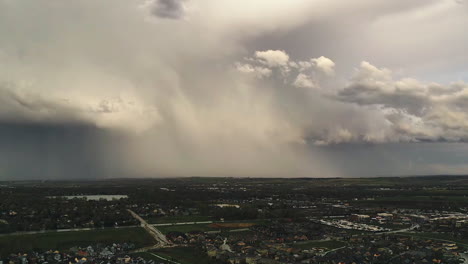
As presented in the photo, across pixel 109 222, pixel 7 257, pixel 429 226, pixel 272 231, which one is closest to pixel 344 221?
pixel 429 226

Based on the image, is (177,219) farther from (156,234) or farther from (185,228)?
(156,234)

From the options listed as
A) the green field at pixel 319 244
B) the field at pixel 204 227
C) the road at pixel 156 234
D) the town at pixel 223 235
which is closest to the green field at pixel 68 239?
the town at pixel 223 235

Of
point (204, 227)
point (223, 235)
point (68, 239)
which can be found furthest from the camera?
point (204, 227)

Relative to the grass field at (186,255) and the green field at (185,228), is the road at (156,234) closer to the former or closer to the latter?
the green field at (185,228)

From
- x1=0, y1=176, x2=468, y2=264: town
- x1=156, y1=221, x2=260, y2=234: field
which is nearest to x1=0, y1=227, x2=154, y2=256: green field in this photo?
x1=0, y1=176, x2=468, y2=264: town

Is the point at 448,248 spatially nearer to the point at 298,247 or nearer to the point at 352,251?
the point at 352,251

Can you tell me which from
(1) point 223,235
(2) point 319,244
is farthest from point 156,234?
(2) point 319,244

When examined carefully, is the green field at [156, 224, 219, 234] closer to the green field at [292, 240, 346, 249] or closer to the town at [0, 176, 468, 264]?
the town at [0, 176, 468, 264]
